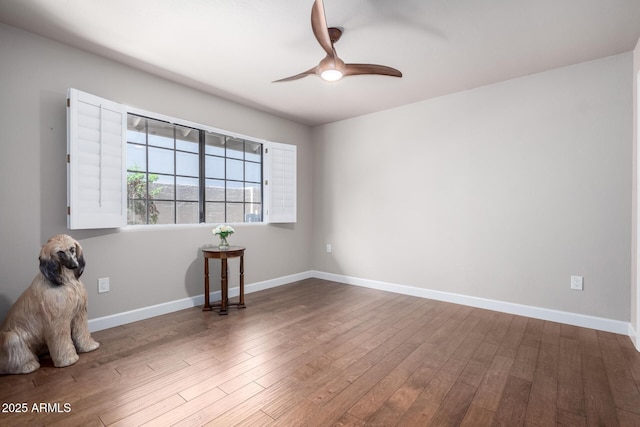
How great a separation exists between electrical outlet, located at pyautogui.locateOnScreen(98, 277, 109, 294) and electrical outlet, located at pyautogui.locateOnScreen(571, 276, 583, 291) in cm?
441

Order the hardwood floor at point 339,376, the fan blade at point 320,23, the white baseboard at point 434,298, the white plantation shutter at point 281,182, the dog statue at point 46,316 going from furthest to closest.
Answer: the white plantation shutter at point 281,182 < the white baseboard at point 434,298 < the dog statue at point 46,316 < the fan blade at point 320,23 < the hardwood floor at point 339,376

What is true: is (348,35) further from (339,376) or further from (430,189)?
(339,376)

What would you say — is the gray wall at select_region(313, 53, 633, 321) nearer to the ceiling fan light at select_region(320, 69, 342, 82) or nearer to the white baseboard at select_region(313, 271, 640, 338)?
the white baseboard at select_region(313, 271, 640, 338)

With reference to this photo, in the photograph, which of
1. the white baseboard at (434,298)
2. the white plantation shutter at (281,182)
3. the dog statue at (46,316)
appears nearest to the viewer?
the dog statue at (46,316)

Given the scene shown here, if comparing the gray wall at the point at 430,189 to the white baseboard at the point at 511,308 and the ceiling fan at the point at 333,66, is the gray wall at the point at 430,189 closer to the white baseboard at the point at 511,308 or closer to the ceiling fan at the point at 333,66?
the white baseboard at the point at 511,308

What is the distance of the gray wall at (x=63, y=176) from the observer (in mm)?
2342

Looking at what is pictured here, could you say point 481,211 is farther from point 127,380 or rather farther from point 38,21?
point 38,21

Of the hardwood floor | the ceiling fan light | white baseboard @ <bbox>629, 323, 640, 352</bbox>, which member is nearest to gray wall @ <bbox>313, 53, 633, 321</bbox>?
white baseboard @ <bbox>629, 323, 640, 352</bbox>

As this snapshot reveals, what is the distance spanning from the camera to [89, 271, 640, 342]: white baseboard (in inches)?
109

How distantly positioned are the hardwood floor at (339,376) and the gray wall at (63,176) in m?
0.49

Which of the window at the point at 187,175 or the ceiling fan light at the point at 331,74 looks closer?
the ceiling fan light at the point at 331,74

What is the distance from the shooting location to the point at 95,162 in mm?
2621

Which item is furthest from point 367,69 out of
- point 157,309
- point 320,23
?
point 157,309

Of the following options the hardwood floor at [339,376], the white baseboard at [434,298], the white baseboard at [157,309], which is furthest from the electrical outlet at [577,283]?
the white baseboard at [157,309]
